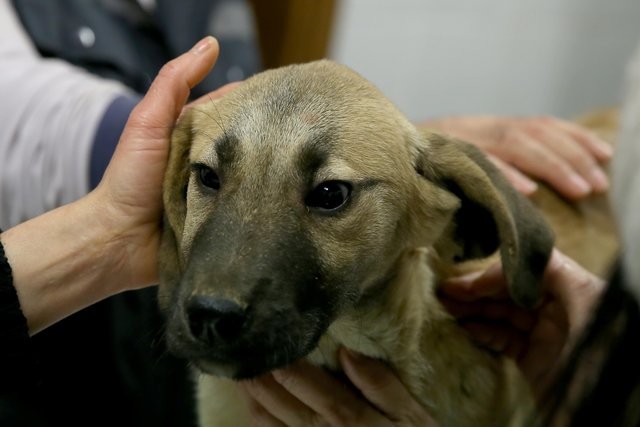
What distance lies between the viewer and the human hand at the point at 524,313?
4.90 ft

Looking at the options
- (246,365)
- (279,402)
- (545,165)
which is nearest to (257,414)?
(279,402)

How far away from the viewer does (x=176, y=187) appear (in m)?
1.35

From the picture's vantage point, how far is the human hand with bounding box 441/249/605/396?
1493 mm

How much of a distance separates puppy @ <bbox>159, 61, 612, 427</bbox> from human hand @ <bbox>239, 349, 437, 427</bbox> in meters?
0.04

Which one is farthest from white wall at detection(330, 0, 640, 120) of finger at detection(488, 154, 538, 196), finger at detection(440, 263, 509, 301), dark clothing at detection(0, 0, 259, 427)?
finger at detection(440, 263, 509, 301)

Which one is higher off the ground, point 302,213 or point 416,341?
point 302,213

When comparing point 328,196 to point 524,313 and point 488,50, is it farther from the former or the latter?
point 488,50

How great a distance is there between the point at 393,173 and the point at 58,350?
1204mm

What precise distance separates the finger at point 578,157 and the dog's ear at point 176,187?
93 centimetres

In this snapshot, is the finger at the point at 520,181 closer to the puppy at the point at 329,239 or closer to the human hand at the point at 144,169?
the puppy at the point at 329,239

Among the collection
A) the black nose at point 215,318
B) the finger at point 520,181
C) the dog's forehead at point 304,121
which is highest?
the dog's forehead at point 304,121

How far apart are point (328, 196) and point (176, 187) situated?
291 millimetres

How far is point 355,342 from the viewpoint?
55.2 inches

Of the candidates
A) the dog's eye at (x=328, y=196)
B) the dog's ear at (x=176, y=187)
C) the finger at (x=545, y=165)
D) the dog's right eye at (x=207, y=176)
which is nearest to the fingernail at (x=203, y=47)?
the dog's ear at (x=176, y=187)
